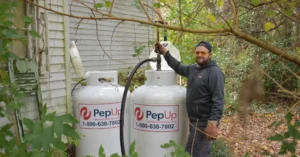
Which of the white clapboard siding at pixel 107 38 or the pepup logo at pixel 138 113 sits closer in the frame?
the pepup logo at pixel 138 113

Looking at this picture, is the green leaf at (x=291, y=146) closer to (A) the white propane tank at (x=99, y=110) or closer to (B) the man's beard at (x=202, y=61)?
(B) the man's beard at (x=202, y=61)

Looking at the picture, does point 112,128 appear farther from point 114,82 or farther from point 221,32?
point 221,32

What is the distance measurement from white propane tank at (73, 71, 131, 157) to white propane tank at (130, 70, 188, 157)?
8.5 inches

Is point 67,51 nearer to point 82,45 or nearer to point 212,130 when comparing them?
point 82,45

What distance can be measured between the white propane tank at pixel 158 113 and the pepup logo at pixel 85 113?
0.47 meters

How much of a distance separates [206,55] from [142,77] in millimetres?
2863

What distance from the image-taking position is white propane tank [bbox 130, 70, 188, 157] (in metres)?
3.62

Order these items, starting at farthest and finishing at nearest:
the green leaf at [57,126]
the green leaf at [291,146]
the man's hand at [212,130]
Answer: the man's hand at [212,130]
the green leaf at [291,146]
the green leaf at [57,126]

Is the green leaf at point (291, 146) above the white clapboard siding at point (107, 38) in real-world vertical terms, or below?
below

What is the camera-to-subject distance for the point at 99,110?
146 inches

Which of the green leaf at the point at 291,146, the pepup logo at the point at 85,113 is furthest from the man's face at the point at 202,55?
the green leaf at the point at 291,146

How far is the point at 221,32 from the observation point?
1.78m

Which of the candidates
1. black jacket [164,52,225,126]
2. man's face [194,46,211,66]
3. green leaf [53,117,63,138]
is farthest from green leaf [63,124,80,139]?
man's face [194,46,211,66]

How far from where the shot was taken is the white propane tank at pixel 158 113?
11.9 feet
